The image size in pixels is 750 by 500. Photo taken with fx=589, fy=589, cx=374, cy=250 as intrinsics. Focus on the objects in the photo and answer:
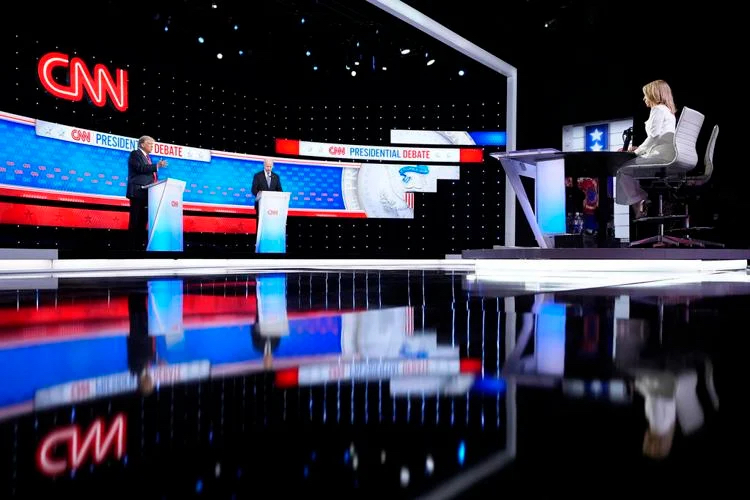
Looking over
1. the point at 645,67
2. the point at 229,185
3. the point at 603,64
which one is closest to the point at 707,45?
the point at 645,67

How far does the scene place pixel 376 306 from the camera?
1440 millimetres

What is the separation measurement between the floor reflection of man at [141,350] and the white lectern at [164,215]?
214 inches

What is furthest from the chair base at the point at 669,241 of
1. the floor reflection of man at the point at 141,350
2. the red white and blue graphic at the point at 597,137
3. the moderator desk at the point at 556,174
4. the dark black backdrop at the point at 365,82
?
the red white and blue graphic at the point at 597,137

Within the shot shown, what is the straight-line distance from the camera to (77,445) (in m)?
0.34

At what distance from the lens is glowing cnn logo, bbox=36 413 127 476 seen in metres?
0.31

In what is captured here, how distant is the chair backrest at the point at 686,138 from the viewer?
13.5ft

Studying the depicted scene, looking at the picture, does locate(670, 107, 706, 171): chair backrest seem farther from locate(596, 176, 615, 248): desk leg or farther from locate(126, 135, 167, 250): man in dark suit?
locate(126, 135, 167, 250): man in dark suit

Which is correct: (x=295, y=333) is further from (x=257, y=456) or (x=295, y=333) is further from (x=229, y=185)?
(x=229, y=185)

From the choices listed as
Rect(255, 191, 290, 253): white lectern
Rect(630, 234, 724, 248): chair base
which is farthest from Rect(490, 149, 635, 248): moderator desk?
Rect(255, 191, 290, 253): white lectern

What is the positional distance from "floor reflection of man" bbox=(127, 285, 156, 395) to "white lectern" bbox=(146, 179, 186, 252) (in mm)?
5435

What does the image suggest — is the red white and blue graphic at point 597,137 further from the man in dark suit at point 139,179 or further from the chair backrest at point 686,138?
the man in dark suit at point 139,179

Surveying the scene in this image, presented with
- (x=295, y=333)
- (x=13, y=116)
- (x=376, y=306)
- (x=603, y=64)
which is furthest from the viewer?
(x=603, y=64)

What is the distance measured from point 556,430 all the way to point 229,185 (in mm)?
10263

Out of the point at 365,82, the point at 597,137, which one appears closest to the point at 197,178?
the point at 365,82
